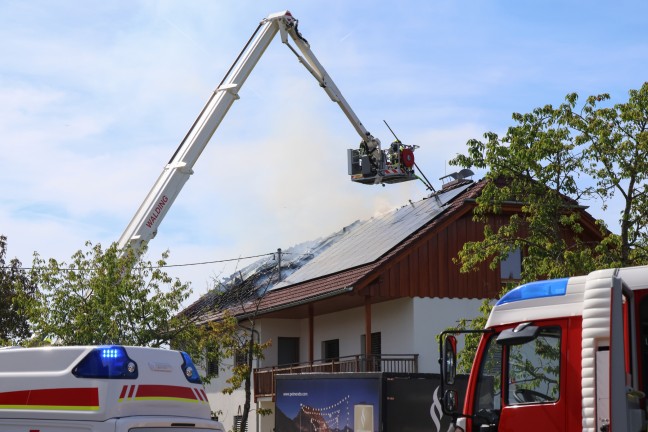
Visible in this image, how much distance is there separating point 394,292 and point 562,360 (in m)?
20.7

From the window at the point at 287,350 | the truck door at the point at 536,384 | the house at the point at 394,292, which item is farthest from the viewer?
the window at the point at 287,350

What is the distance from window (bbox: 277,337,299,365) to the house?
41.3 inches

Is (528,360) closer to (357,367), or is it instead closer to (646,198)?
(646,198)

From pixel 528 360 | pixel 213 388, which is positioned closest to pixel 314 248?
pixel 213 388

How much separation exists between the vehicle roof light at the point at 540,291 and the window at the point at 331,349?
2486 cm

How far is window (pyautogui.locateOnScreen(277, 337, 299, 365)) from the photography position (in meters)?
38.3

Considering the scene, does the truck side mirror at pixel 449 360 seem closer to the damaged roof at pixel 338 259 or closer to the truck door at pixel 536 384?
the truck door at pixel 536 384

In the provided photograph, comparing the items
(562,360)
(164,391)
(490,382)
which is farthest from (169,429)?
(562,360)

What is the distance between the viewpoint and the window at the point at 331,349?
3547cm

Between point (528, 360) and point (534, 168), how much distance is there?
11.0 m

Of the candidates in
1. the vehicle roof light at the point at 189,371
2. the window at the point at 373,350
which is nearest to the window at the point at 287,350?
the window at the point at 373,350

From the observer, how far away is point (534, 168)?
20.7 m

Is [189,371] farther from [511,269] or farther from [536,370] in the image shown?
[511,269]

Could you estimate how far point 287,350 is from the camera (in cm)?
A: 3859
